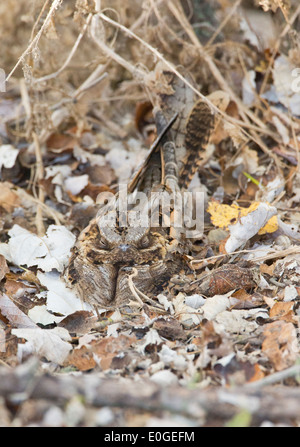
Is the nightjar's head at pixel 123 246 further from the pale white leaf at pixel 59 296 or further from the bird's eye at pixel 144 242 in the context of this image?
the pale white leaf at pixel 59 296

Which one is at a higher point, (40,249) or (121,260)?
(121,260)

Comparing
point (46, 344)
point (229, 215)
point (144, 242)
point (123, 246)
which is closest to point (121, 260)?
point (123, 246)

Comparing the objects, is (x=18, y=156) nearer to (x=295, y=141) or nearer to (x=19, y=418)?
(x=295, y=141)

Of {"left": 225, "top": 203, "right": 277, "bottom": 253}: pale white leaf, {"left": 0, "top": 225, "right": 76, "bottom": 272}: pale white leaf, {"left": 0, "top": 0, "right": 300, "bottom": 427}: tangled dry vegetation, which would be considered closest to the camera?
{"left": 0, "top": 0, "right": 300, "bottom": 427}: tangled dry vegetation

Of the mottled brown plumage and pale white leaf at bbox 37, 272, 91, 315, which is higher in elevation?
the mottled brown plumage

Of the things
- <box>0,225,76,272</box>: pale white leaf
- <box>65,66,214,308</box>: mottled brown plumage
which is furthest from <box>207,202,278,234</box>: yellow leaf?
<box>0,225,76,272</box>: pale white leaf

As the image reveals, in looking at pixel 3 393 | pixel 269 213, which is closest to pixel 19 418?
pixel 3 393

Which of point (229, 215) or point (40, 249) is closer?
point (40, 249)

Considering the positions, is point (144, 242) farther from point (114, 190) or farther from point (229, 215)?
point (114, 190)

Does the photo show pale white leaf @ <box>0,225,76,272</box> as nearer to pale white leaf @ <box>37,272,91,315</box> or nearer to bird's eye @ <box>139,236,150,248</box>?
pale white leaf @ <box>37,272,91,315</box>
